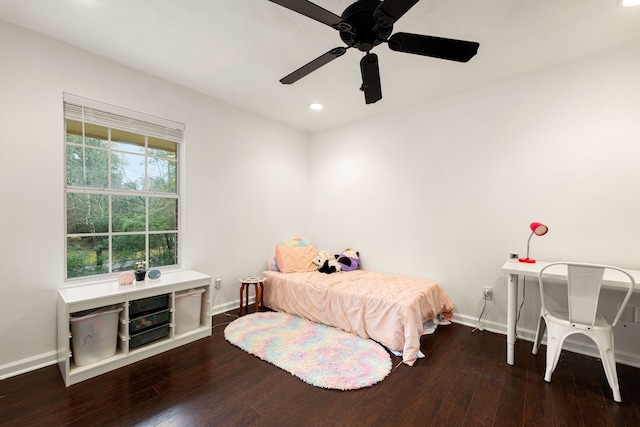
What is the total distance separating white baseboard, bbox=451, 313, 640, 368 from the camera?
7.54 ft

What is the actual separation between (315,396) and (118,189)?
97.7 inches

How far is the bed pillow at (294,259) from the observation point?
3.62 metres

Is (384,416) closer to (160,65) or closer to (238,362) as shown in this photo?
(238,362)

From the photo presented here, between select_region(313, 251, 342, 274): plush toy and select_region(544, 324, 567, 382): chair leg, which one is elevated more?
select_region(313, 251, 342, 274): plush toy

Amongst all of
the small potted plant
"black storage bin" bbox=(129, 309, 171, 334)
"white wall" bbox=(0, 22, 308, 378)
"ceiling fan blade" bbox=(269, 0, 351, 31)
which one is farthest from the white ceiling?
"black storage bin" bbox=(129, 309, 171, 334)

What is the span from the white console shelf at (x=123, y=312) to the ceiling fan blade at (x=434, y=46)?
8.18ft

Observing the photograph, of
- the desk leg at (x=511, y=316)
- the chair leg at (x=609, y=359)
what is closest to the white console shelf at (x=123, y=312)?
the desk leg at (x=511, y=316)

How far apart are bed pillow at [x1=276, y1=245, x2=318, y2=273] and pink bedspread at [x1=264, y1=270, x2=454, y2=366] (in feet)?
0.42

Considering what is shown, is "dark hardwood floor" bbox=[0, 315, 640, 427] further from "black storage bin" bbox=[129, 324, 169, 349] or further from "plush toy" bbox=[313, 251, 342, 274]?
"plush toy" bbox=[313, 251, 342, 274]

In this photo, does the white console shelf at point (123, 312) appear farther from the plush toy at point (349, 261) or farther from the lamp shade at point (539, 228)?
the lamp shade at point (539, 228)

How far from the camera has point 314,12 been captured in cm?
138

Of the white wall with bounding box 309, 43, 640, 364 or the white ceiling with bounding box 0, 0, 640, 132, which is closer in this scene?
the white ceiling with bounding box 0, 0, 640, 132

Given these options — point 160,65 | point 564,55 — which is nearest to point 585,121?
point 564,55

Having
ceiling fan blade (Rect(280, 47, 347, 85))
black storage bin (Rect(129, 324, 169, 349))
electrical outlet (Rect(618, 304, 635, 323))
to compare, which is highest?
ceiling fan blade (Rect(280, 47, 347, 85))
